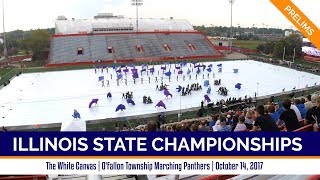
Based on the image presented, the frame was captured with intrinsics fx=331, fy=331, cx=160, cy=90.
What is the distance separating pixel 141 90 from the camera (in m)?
22.8

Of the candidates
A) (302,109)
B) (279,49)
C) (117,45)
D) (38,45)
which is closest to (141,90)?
(302,109)

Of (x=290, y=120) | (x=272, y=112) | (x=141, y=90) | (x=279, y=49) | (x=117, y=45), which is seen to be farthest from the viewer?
(x=117, y=45)

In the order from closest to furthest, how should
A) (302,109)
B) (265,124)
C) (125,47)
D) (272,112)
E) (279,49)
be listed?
(265,124)
(272,112)
(302,109)
(279,49)
(125,47)

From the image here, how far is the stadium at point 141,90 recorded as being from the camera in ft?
49.7

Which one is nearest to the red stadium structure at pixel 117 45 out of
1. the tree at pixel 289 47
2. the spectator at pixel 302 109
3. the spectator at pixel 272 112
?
the tree at pixel 289 47

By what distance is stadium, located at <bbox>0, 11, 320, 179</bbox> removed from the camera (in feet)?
49.7

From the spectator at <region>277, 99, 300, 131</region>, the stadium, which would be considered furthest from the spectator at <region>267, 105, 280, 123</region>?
the stadium

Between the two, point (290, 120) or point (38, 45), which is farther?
point (38, 45)

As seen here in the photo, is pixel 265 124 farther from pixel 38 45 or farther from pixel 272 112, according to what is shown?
pixel 38 45

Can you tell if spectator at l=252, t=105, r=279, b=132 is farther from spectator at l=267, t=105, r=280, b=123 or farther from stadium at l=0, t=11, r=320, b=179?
spectator at l=267, t=105, r=280, b=123

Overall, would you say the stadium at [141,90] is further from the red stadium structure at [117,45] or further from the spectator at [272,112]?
the spectator at [272,112]

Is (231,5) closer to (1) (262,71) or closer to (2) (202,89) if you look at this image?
(1) (262,71)

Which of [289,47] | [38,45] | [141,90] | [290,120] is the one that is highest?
[38,45]

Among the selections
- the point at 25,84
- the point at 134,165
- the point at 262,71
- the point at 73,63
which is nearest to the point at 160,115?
the point at 134,165
